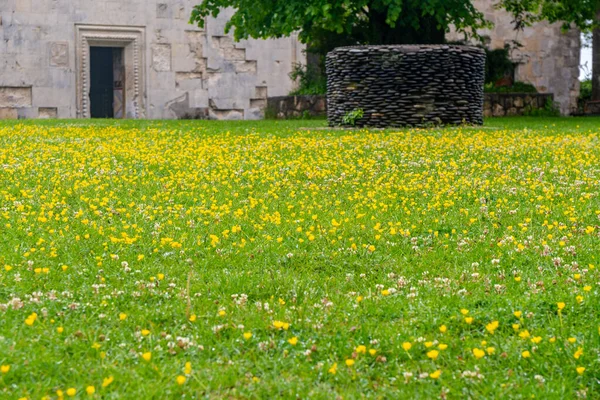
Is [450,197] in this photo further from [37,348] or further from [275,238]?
[37,348]

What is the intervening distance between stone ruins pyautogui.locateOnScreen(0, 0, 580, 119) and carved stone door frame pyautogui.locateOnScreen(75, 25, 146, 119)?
3 centimetres

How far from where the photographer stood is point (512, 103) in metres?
26.8

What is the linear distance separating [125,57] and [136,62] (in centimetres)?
52

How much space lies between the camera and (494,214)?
716 centimetres

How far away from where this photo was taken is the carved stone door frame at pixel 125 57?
27.2 metres

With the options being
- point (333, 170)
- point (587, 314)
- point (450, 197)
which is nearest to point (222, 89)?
point (333, 170)

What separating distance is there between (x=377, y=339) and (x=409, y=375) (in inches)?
18.3

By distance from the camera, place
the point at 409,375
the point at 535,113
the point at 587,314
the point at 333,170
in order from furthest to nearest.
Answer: the point at 535,113 → the point at 333,170 → the point at 587,314 → the point at 409,375

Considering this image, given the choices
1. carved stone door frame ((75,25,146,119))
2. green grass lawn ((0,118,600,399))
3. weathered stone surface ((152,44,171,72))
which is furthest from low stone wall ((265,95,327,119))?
green grass lawn ((0,118,600,399))

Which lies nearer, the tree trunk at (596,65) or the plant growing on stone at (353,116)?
the plant growing on stone at (353,116)

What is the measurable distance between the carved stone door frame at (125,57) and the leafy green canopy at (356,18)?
6.31 m

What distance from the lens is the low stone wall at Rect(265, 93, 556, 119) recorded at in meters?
25.2

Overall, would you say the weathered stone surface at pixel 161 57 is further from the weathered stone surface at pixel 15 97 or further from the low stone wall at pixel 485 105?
the weathered stone surface at pixel 15 97

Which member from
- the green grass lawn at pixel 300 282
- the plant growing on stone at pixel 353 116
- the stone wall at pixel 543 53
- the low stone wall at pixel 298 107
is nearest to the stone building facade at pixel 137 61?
the low stone wall at pixel 298 107
